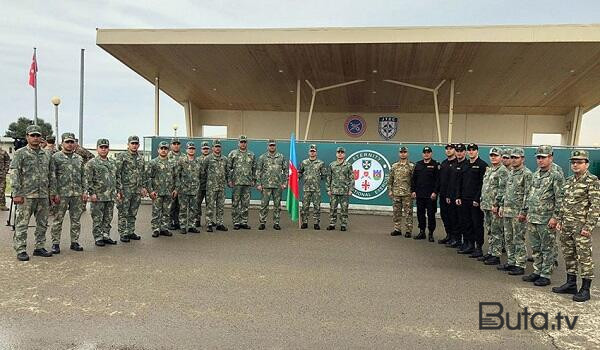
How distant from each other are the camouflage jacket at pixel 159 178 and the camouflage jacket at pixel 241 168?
124 centimetres

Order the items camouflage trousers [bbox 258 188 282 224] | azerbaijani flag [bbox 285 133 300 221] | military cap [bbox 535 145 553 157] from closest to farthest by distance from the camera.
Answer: military cap [bbox 535 145 553 157]
camouflage trousers [bbox 258 188 282 224]
azerbaijani flag [bbox 285 133 300 221]

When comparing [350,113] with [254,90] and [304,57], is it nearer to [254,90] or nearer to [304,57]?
[254,90]

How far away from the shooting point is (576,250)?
4.39m

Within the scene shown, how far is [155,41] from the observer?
10914 mm

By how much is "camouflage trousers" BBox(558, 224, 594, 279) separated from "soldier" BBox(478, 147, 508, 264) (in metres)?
1.10

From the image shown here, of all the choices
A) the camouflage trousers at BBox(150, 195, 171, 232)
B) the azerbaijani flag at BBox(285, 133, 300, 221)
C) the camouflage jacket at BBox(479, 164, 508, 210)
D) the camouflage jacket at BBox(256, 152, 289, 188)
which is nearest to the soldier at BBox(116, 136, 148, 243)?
the camouflage trousers at BBox(150, 195, 171, 232)

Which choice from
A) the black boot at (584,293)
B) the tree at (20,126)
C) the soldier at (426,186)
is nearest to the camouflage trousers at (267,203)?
the soldier at (426,186)

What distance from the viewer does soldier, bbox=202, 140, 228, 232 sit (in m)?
7.81

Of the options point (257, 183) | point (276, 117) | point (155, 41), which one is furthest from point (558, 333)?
point (276, 117)

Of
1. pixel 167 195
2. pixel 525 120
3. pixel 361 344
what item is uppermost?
pixel 525 120

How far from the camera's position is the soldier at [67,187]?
19.1 ft

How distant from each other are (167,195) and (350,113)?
14.8 metres

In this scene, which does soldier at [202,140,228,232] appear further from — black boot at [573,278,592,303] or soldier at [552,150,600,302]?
black boot at [573,278,592,303]

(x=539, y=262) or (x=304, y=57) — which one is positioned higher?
(x=304, y=57)
